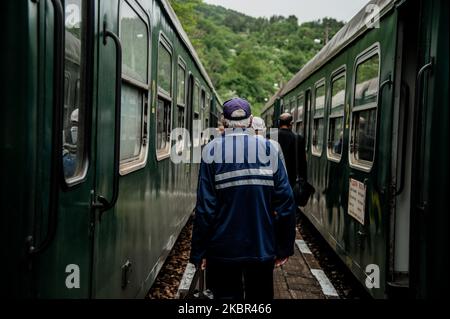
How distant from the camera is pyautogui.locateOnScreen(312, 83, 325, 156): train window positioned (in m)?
8.16

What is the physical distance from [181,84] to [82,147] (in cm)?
472

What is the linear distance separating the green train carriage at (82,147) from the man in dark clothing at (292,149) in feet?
5.31

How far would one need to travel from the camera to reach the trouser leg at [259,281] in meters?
3.32

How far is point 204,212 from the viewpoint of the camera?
323cm

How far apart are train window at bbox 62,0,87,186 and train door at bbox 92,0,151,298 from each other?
18 centimetres

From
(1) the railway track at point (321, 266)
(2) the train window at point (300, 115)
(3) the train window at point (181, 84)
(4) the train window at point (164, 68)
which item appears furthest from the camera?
(2) the train window at point (300, 115)

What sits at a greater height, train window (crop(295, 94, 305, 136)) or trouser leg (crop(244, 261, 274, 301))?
train window (crop(295, 94, 305, 136))

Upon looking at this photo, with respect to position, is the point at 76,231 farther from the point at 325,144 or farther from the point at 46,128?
the point at 325,144

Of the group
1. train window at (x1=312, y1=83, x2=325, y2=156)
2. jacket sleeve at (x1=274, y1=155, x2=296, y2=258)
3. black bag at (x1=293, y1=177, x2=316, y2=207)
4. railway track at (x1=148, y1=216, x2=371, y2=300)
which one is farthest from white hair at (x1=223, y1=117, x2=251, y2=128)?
train window at (x1=312, y1=83, x2=325, y2=156)

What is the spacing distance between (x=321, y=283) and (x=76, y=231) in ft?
13.9

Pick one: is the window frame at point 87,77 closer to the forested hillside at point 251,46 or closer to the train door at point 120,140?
the train door at point 120,140

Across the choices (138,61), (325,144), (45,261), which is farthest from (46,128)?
(325,144)

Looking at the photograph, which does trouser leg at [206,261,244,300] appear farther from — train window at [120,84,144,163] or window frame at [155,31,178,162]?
window frame at [155,31,178,162]

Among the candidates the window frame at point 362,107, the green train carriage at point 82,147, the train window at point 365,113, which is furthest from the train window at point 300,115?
the green train carriage at point 82,147
